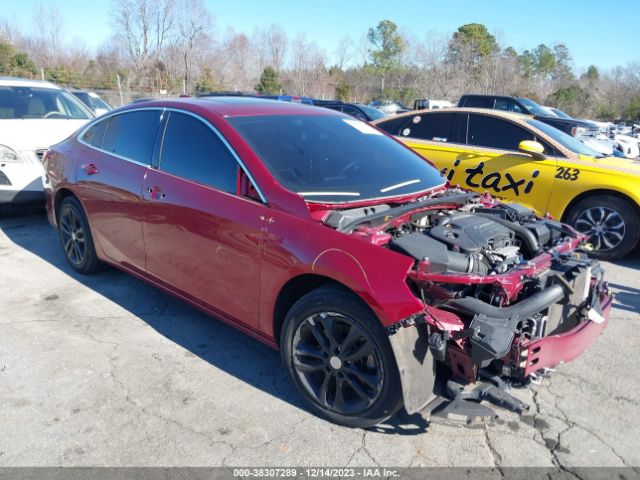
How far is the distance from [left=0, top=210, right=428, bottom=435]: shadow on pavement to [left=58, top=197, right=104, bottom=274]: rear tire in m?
0.14

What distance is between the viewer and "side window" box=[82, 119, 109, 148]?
180 inches

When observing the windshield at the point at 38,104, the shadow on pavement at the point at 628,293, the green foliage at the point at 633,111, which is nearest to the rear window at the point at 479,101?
the shadow on pavement at the point at 628,293

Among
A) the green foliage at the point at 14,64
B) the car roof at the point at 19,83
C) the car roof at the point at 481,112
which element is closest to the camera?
the car roof at the point at 481,112

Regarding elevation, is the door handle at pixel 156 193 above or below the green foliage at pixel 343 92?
below

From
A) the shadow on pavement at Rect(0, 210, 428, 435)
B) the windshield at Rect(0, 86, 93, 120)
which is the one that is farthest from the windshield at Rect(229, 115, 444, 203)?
the windshield at Rect(0, 86, 93, 120)

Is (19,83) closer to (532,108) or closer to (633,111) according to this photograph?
(532,108)

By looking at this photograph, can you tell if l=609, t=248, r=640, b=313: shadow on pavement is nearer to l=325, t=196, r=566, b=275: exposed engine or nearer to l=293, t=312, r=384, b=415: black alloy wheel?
l=325, t=196, r=566, b=275: exposed engine

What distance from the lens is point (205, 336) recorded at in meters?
3.89

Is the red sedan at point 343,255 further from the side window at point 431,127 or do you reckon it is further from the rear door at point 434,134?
the side window at point 431,127

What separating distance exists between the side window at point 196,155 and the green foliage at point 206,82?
30.5m

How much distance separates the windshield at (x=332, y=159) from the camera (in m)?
3.23

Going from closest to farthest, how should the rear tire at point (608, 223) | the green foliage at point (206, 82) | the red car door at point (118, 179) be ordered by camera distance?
the red car door at point (118, 179), the rear tire at point (608, 223), the green foliage at point (206, 82)

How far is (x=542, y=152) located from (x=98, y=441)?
545 centimetres

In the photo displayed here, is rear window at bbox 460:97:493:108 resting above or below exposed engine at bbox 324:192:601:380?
above
